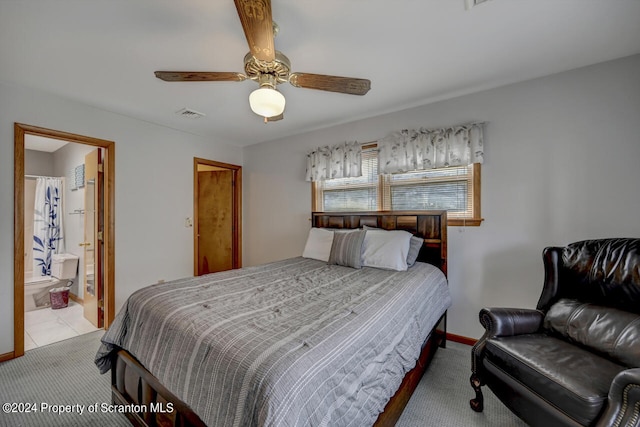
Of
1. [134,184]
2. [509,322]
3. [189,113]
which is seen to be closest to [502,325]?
[509,322]

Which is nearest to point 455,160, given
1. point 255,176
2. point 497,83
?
point 497,83

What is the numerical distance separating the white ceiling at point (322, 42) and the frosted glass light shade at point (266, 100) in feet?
1.54

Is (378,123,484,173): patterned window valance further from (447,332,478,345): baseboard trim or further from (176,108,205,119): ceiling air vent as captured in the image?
(176,108,205,119): ceiling air vent

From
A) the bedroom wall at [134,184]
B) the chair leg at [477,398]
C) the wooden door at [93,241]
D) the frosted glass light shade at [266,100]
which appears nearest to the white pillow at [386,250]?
the chair leg at [477,398]

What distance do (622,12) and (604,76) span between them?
67 centimetres

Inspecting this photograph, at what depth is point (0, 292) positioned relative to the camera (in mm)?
2369

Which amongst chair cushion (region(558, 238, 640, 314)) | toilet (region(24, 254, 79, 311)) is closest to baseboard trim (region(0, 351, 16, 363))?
toilet (region(24, 254, 79, 311))

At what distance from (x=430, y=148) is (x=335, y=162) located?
1.18 metres

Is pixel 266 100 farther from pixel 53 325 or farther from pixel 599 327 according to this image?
pixel 53 325

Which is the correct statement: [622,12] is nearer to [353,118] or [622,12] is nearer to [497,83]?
[497,83]

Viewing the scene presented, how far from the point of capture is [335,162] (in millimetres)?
3438

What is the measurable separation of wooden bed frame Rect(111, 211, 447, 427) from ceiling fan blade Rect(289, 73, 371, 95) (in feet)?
5.00

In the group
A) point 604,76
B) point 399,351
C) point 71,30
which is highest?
point 71,30

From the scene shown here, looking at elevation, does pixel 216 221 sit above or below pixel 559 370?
above
